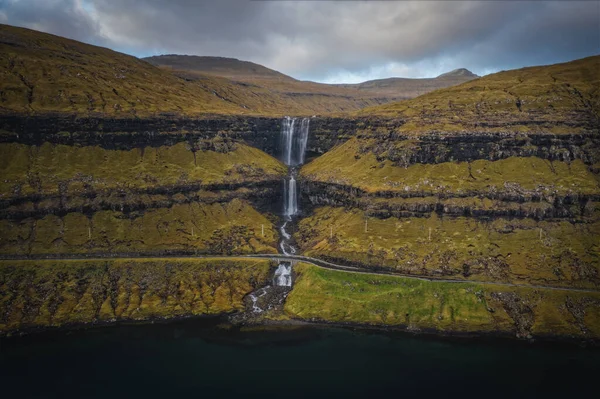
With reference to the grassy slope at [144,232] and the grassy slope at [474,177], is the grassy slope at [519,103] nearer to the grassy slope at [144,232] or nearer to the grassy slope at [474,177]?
the grassy slope at [474,177]

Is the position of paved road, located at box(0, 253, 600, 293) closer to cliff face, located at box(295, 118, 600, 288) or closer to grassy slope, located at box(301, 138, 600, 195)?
cliff face, located at box(295, 118, 600, 288)

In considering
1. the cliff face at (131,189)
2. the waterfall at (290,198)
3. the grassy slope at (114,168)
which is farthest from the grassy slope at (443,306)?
the grassy slope at (114,168)

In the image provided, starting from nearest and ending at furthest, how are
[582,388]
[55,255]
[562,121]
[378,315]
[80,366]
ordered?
[582,388] < [80,366] < [378,315] < [55,255] < [562,121]

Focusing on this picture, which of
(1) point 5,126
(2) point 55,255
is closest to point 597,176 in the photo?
(2) point 55,255

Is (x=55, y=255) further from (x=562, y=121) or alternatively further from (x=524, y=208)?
(x=562, y=121)

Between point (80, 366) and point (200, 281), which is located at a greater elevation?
point (200, 281)

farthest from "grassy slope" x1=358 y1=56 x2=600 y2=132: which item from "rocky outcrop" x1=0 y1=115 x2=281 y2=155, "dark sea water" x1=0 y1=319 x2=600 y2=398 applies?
"dark sea water" x1=0 y1=319 x2=600 y2=398
